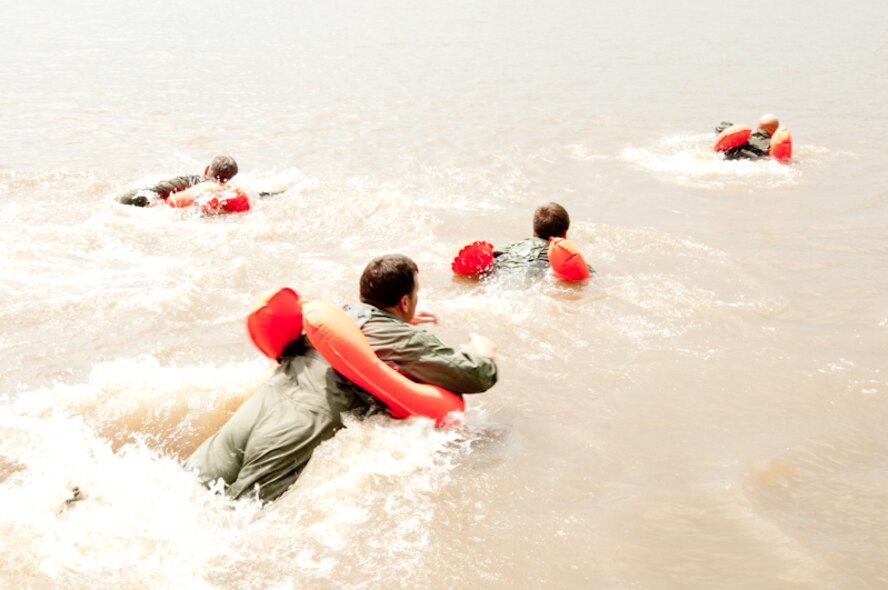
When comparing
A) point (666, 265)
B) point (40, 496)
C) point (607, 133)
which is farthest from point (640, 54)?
point (40, 496)

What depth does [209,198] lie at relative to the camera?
35.7 feet

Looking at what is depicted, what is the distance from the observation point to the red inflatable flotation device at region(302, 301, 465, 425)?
16.5 feet

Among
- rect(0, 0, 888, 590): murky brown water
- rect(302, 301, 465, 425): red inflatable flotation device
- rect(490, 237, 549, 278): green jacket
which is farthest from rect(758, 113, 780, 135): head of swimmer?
rect(302, 301, 465, 425): red inflatable flotation device

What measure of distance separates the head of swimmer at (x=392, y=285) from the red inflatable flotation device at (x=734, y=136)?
9.52 meters

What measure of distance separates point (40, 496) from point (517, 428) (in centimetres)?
268

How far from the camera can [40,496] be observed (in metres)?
4.48

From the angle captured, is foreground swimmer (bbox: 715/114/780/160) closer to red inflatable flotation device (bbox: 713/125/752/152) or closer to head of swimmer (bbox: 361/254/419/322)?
red inflatable flotation device (bbox: 713/125/752/152)

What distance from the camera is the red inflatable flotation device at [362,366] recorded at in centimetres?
504

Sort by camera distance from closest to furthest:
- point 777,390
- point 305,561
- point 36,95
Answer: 1. point 305,561
2. point 777,390
3. point 36,95

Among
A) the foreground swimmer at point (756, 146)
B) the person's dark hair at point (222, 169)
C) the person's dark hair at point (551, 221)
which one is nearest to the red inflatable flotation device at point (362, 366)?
the person's dark hair at point (551, 221)

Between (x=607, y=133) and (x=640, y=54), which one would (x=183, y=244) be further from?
(x=640, y=54)

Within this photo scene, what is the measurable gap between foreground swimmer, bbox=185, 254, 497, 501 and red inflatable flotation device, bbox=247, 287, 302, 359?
11cm

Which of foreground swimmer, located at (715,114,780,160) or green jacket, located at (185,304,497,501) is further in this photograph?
foreground swimmer, located at (715,114,780,160)

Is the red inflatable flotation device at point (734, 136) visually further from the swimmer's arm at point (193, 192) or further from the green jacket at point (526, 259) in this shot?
the swimmer's arm at point (193, 192)
